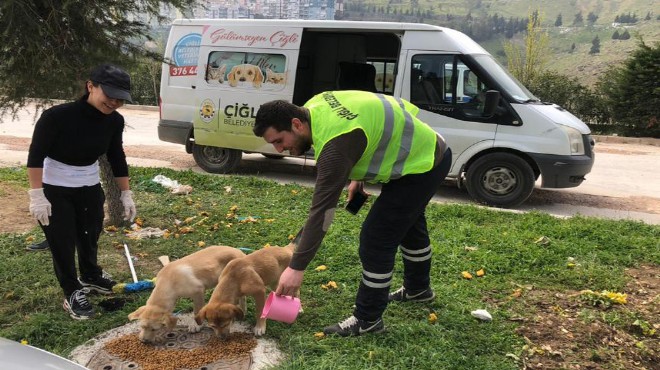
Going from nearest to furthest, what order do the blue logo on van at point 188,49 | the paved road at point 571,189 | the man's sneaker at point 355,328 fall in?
1. the man's sneaker at point 355,328
2. the paved road at point 571,189
3. the blue logo on van at point 188,49

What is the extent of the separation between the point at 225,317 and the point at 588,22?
431ft

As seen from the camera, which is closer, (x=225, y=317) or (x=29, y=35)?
(x=225, y=317)

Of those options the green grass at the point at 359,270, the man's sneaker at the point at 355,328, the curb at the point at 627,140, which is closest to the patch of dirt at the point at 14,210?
the green grass at the point at 359,270

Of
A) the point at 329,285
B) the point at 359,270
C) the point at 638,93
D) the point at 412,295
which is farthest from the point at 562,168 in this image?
the point at 638,93

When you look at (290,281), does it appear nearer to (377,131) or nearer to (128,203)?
(377,131)

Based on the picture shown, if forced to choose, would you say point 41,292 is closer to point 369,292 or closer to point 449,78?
point 369,292

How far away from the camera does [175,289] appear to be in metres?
3.48

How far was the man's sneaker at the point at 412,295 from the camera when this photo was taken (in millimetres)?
4066

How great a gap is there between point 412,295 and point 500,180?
425 centimetres

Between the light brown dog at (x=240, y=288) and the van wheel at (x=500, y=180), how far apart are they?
4.87 m

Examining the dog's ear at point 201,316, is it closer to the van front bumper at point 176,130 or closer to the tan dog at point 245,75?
the tan dog at point 245,75

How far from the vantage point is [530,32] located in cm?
2239

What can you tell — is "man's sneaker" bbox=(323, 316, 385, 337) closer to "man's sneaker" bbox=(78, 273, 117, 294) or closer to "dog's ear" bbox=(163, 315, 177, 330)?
"dog's ear" bbox=(163, 315, 177, 330)

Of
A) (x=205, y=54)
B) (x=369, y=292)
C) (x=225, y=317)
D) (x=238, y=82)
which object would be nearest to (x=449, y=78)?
(x=238, y=82)
